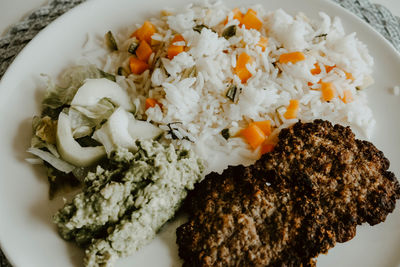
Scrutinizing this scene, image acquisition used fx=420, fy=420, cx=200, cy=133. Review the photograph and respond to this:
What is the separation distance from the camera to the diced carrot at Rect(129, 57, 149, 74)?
4271 mm

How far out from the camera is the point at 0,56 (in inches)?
172

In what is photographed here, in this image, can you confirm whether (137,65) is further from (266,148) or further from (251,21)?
(266,148)

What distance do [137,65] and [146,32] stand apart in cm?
39

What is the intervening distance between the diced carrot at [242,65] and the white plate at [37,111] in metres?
0.93

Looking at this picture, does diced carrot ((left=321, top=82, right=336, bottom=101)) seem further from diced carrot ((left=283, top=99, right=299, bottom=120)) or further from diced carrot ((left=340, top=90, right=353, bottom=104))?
diced carrot ((left=283, top=99, right=299, bottom=120))

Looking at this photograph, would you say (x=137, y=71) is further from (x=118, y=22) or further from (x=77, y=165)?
(x=77, y=165)

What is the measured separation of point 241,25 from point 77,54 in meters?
A: 1.73

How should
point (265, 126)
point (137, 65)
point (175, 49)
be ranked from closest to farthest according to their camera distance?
point (265, 126), point (175, 49), point (137, 65)

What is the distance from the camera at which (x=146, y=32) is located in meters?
4.39

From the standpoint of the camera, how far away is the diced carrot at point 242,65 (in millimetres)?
4121

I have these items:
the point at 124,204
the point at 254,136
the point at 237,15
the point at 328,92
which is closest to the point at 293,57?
the point at 328,92

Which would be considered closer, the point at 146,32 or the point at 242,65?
the point at 242,65

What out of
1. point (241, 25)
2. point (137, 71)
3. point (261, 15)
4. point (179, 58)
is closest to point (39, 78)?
point (137, 71)

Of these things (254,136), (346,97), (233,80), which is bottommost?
(254,136)
